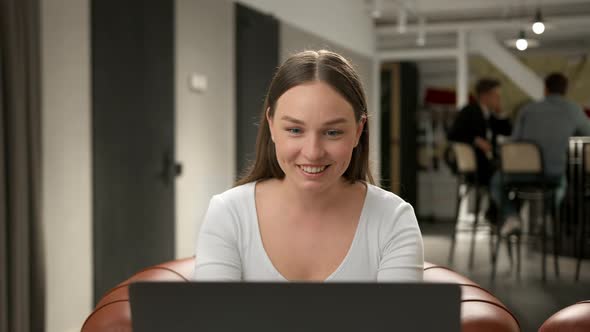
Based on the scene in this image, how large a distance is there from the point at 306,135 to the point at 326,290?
567mm

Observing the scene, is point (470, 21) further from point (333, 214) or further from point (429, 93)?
point (333, 214)

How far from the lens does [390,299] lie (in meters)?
0.77

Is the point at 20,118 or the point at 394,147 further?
the point at 394,147

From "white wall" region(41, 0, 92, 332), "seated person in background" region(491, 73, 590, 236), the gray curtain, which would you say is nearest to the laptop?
the gray curtain

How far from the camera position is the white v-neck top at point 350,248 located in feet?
4.78

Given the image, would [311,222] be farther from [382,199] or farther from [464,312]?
[464,312]

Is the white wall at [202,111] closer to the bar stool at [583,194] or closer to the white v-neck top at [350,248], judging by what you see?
the bar stool at [583,194]

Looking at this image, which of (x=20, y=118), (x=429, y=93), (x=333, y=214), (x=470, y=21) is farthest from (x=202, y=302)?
(x=429, y=93)

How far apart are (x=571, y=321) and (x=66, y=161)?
278 cm

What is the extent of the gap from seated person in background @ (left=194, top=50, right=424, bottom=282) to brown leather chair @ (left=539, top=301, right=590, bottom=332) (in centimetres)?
28

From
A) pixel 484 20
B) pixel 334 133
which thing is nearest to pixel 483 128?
pixel 484 20

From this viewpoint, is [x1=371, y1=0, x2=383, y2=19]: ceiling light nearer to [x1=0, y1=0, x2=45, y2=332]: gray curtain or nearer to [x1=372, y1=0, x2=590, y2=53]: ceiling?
[x1=372, y1=0, x2=590, y2=53]: ceiling

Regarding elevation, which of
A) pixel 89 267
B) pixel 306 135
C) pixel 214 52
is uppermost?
pixel 214 52

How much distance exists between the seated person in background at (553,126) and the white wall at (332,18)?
7.86ft
